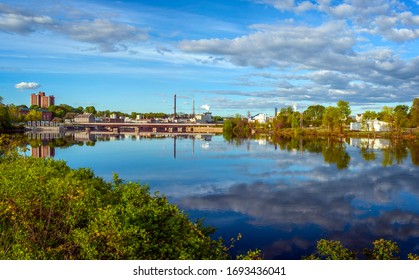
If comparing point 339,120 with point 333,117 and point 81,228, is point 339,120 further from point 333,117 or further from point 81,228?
point 81,228

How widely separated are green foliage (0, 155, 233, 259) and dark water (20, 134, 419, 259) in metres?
6.09

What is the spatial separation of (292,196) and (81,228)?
1783cm

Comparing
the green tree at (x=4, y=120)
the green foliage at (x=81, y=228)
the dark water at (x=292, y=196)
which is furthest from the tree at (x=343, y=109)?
the green foliage at (x=81, y=228)

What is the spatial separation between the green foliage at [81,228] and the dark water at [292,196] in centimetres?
609

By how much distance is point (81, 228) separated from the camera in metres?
9.76

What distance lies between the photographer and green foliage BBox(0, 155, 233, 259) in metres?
8.34

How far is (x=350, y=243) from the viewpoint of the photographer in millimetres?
15992

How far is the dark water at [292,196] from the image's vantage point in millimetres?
16984

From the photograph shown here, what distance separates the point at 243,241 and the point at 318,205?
835 cm

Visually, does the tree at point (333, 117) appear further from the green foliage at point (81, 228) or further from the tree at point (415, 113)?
the green foliage at point (81, 228)

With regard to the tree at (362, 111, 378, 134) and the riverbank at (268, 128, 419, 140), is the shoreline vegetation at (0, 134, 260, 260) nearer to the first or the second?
the riverbank at (268, 128, 419, 140)

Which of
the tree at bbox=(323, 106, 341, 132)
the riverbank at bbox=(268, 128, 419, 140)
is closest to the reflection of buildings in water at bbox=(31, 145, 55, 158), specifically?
the tree at bbox=(323, 106, 341, 132)

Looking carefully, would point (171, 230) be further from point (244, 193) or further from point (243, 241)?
point (244, 193)

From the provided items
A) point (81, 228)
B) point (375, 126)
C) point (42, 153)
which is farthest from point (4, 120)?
point (81, 228)
